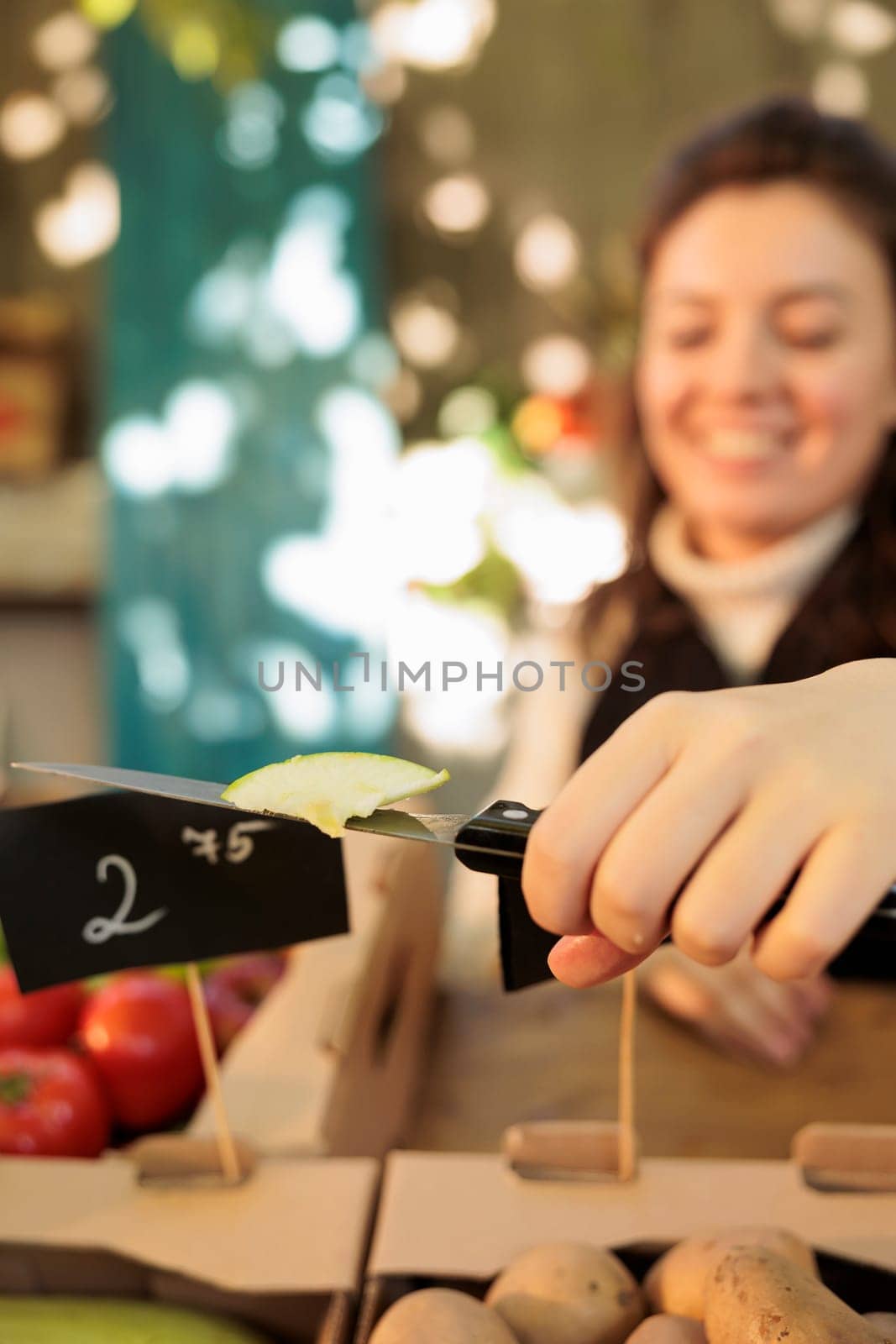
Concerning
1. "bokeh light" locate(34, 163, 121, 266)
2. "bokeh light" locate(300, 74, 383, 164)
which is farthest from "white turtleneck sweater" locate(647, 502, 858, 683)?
"bokeh light" locate(34, 163, 121, 266)

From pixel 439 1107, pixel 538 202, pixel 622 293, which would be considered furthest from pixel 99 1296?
pixel 538 202

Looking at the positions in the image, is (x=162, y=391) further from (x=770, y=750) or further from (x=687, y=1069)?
(x=770, y=750)

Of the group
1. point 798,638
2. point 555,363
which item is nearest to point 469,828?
point 798,638

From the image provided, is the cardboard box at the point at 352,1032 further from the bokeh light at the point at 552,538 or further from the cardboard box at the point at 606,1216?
the bokeh light at the point at 552,538

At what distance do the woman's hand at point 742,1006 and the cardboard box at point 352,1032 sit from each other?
0.19 metres

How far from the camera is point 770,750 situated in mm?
293

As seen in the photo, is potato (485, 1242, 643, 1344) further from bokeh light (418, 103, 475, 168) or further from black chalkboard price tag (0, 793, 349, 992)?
bokeh light (418, 103, 475, 168)

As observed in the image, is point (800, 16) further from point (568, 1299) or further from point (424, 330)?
point (568, 1299)

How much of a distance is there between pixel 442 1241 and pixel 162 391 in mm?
1986

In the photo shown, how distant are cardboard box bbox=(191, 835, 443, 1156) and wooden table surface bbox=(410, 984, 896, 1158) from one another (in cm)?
4

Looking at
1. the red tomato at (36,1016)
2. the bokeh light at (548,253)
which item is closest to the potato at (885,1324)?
the red tomato at (36,1016)

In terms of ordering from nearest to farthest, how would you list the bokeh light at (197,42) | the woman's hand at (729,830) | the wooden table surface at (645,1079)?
1. the woman's hand at (729,830)
2. the wooden table surface at (645,1079)
3. the bokeh light at (197,42)

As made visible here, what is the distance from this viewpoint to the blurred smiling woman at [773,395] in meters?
0.89

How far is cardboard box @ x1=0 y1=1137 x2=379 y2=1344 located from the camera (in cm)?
44
